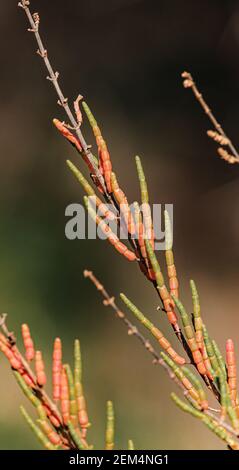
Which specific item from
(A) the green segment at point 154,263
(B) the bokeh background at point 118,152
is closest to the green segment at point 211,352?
(A) the green segment at point 154,263

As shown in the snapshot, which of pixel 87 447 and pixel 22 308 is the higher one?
pixel 22 308

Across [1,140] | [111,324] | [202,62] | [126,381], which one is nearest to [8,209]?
[1,140]

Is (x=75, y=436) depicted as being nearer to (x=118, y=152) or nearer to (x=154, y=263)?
(x=154, y=263)

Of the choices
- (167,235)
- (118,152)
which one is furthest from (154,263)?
(118,152)

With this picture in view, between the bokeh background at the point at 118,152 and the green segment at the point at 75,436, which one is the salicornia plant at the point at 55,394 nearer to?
the green segment at the point at 75,436

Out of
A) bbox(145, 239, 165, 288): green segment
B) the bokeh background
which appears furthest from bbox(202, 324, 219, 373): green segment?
the bokeh background

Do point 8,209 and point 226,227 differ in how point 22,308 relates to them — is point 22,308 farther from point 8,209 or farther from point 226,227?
point 226,227

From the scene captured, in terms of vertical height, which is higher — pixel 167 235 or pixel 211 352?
pixel 167 235

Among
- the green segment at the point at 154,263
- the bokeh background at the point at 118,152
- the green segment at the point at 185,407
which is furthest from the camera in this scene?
the bokeh background at the point at 118,152
